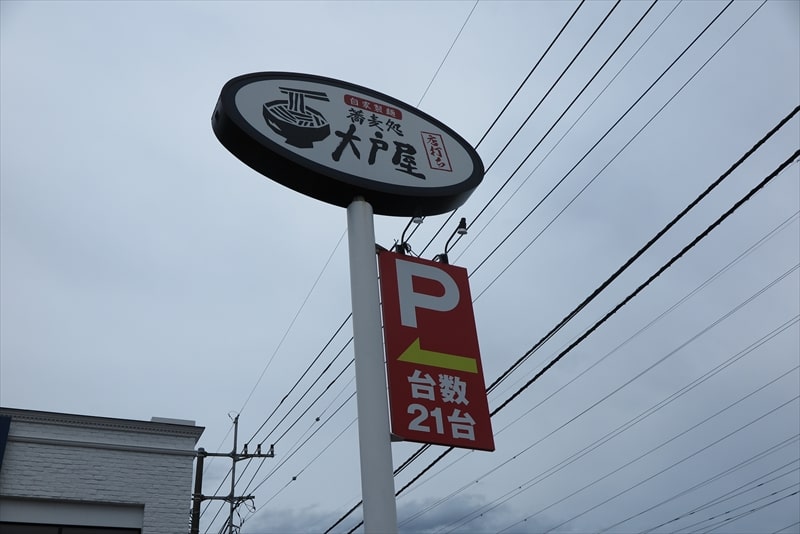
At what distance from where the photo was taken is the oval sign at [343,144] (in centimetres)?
618

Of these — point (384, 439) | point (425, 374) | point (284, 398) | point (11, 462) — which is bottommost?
point (384, 439)

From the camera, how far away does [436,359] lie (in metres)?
5.83

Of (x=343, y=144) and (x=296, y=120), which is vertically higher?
(x=296, y=120)

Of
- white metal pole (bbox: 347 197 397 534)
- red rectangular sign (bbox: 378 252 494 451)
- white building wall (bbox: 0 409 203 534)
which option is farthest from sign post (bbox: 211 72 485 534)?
white building wall (bbox: 0 409 203 534)

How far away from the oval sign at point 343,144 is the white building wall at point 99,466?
6603 millimetres

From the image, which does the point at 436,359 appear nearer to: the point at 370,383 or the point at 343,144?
the point at 370,383

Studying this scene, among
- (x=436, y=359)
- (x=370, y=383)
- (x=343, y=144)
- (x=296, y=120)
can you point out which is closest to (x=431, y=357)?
(x=436, y=359)

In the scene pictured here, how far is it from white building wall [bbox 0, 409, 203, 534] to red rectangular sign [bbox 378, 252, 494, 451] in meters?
6.61

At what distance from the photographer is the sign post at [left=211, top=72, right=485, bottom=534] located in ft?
18.5

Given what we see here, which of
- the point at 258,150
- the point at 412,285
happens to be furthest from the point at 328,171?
the point at 412,285

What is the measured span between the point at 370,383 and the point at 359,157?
2.14 metres

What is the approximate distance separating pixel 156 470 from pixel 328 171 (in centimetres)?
698

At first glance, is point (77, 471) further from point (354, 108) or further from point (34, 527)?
point (354, 108)

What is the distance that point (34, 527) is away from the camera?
10.2 metres
